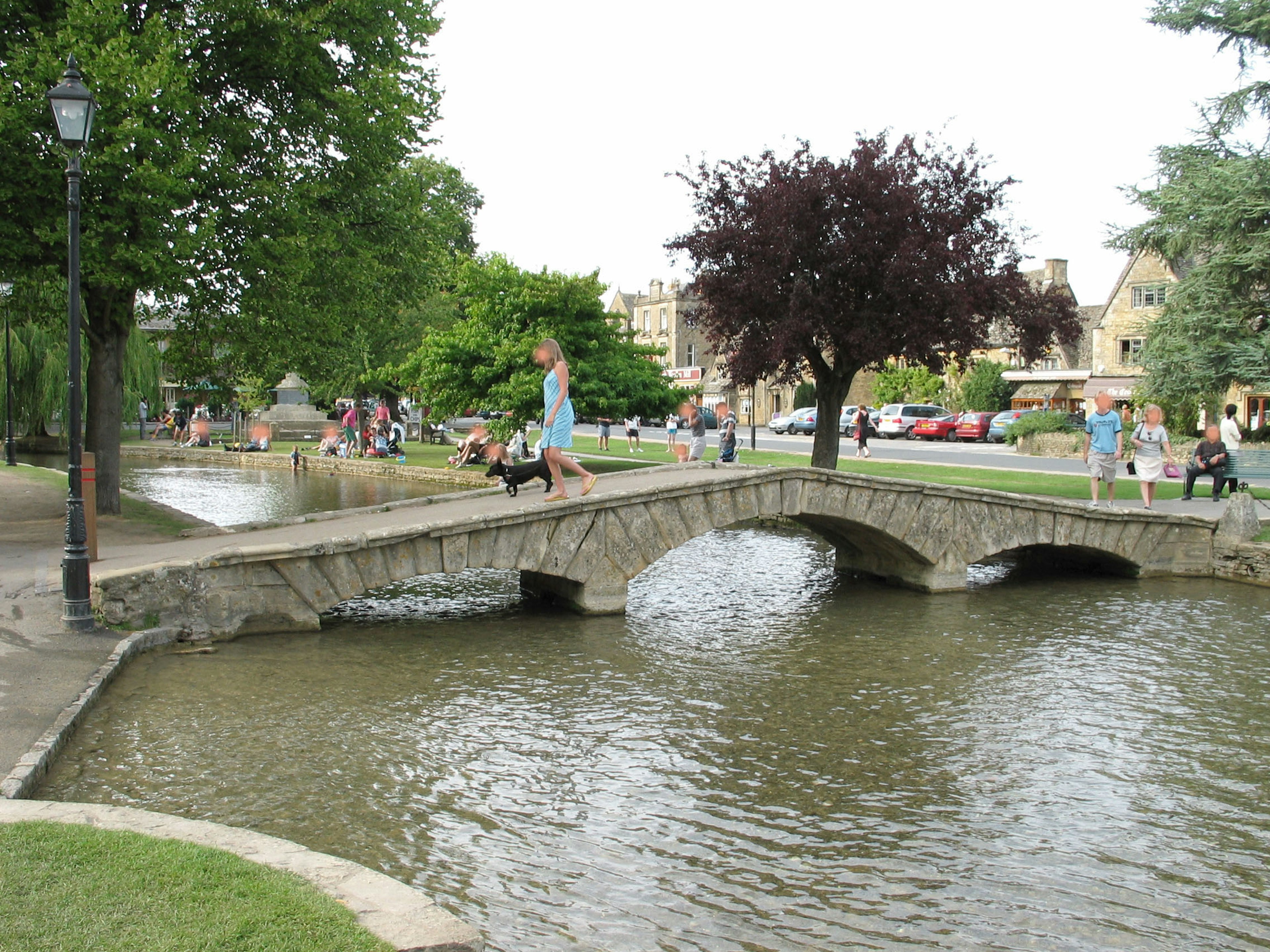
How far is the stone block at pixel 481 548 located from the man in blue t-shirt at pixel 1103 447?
33.8ft

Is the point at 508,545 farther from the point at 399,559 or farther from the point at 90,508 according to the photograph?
the point at 90,508

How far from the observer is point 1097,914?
6.55 metres

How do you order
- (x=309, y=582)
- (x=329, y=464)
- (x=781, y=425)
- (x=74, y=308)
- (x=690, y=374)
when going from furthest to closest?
(x=690, y=374) → (x=781, y=425) → (x=329, y=464) → (x=309, y=582) → (x=74, y=308)

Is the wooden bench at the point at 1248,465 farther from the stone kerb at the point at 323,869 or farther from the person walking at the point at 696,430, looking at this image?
the stone kerb at the point at 323,869

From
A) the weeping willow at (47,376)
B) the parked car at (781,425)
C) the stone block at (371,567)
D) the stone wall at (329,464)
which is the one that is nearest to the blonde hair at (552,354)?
the stone block at (371,567)

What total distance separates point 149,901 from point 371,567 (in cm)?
759

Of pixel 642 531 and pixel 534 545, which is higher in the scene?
pixel 642 531

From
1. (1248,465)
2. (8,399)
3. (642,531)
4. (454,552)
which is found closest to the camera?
(454,552)

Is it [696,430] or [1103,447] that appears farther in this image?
[696,430]

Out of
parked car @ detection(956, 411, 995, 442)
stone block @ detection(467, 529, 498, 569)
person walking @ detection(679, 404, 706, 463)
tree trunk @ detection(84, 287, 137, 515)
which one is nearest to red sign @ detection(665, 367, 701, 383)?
parked car @ detection(956, 411, 995, 442)

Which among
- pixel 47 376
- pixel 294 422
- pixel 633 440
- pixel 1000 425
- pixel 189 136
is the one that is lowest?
pixel 633 440

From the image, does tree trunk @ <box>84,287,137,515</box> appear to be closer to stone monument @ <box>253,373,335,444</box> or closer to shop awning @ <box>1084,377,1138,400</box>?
stone monument @ <box>253,373,335,444</box>

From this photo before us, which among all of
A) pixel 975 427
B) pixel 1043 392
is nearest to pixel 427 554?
pixel 975 427

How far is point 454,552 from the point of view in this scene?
42.4 ft
